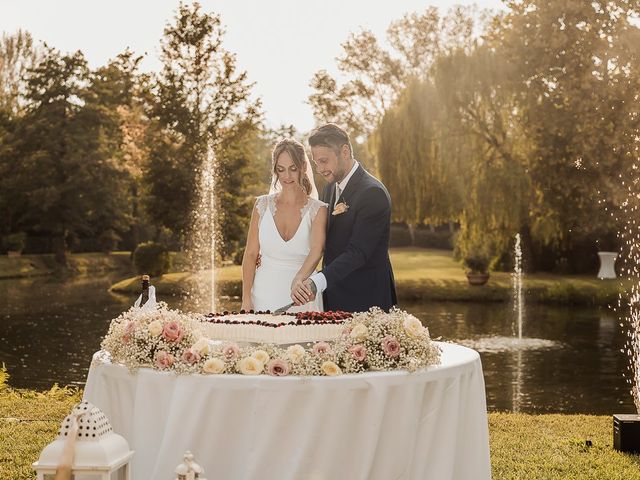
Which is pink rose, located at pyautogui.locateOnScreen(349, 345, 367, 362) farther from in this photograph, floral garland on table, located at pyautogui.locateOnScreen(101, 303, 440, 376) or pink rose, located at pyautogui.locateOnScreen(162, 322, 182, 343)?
pink rose, located at pyautogui.locateOnScreen(162, 322, 182, 343)

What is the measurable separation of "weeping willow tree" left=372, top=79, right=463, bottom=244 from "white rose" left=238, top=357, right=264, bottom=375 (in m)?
24.5

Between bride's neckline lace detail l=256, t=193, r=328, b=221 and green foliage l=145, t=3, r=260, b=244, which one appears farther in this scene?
green foliage l=145, t=3, r=260, b=244

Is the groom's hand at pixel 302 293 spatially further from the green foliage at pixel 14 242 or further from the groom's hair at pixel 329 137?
the green foliage at pixel 14 242

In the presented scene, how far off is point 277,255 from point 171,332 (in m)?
1.44

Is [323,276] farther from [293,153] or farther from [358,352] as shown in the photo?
[358,352]

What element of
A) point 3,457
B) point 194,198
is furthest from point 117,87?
point 3,457

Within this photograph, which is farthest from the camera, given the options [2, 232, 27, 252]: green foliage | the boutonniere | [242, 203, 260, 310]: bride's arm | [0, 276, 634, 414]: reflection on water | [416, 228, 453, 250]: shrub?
[416, 228, 453, 250]: shrub

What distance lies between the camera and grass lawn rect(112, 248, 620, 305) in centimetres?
2559

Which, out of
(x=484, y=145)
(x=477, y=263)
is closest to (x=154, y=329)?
(x=477, y=263)

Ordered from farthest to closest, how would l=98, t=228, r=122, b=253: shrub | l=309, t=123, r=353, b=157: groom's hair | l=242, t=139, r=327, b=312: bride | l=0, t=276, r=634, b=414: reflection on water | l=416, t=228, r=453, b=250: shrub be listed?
l=416, t=228, r=453, b=250: shrub
l=98, t=228, r=122, b=253: shrub
l=0, t=276, r=634, b=414: reflection on water
l=242, t=139, r=327, b=312: bride
l=309, t=123, r=353, b=157: groom's hair

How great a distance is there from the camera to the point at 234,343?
3.98 m

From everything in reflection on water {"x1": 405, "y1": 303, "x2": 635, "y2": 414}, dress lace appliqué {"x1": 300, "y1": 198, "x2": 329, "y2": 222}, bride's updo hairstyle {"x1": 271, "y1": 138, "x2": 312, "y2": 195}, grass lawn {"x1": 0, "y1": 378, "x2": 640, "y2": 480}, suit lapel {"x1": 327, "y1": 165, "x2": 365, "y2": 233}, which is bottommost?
reflection on water {"x1": 405, "y1": 303, "x2": 635, "y2": 414}

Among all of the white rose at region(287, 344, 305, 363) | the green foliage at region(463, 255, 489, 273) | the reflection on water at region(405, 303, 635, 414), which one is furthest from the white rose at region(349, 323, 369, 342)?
the green foliage at region(463, 255, 489, 273)

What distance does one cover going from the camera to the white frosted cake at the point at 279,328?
416 cm
